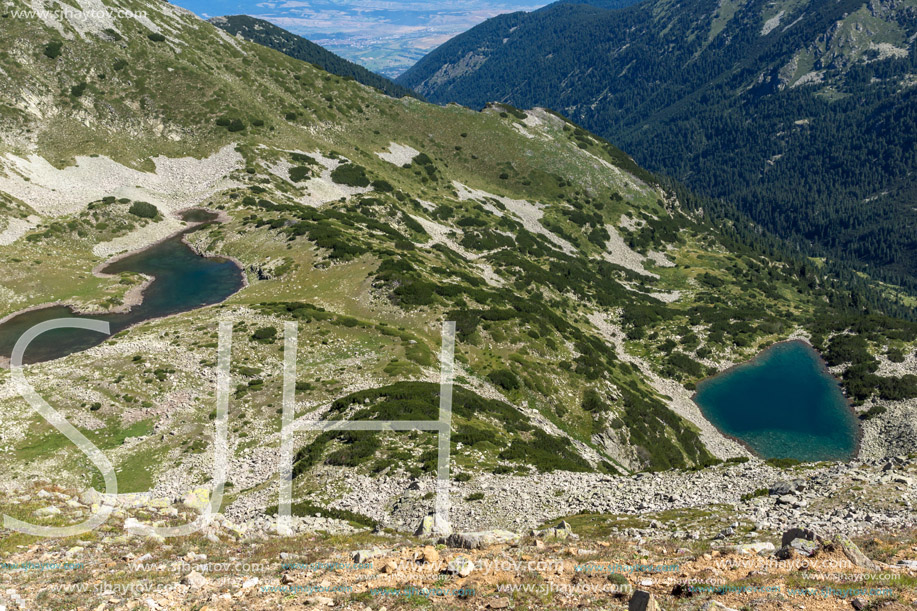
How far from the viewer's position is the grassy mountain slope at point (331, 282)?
50.0 m

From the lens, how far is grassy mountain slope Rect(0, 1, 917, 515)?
50.0 meters

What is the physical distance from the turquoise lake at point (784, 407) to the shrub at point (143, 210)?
112046 mm

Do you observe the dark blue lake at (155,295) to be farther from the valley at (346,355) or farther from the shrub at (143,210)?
the shrub at (143,210)

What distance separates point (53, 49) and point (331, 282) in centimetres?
11749

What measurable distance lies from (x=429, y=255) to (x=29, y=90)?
105326 millimetres

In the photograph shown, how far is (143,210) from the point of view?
106500 mm

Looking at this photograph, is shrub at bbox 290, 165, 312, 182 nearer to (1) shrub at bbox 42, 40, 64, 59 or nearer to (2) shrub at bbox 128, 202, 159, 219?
(2) shrub at bbox 128, 202, 159, 219

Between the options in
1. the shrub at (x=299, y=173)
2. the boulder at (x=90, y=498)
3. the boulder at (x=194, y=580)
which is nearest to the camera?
the boulder at (x=194, y=580)

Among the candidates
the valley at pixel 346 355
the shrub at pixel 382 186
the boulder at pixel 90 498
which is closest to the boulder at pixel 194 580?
the valley at pixel 346 355

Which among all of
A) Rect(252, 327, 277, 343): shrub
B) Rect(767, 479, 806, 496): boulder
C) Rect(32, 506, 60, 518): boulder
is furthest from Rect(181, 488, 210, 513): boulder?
Rect(767, 479, 806, 496): boulder

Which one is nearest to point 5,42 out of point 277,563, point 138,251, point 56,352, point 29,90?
point 29,90

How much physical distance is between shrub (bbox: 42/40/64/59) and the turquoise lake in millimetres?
172079

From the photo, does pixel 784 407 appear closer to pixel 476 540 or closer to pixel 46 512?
pixel 476 540

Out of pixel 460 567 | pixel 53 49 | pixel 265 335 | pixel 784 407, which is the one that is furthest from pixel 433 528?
pixel 53 49
